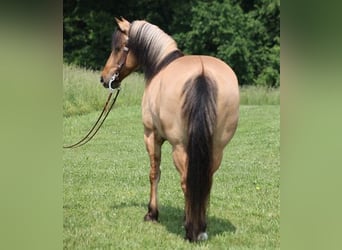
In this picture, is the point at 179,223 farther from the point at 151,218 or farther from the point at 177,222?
the point at 151,218

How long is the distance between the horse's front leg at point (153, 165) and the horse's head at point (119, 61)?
0.89ft

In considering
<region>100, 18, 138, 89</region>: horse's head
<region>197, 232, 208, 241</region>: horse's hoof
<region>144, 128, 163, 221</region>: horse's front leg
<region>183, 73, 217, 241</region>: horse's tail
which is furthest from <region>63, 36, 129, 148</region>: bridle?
<region>197, 232, 208, 241</region>: horse's hoof

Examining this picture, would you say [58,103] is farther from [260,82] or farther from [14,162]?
[260,82]

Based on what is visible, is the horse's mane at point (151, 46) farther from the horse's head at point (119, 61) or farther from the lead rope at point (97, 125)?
the lead rope at point (97, 125)

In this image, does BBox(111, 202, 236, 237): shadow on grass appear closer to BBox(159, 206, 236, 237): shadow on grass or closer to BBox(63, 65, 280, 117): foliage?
BBox(159, 206, 236, 237): shadow on grass

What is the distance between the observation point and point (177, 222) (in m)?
2.27

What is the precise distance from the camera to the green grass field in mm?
2209

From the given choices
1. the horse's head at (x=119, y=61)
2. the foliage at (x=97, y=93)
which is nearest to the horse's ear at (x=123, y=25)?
the horse's head at (x=119, y=61)

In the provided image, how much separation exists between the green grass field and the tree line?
9 centimetres

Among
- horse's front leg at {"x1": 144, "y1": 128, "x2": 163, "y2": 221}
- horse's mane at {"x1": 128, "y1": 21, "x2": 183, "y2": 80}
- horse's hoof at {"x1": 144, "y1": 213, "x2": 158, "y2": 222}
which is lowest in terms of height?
horse's hoof at {"x1": 144, "y1": 213, "x2": 158, "y2": 222}

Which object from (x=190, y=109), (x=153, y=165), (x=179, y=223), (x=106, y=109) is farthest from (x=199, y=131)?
(x=106, y=109)

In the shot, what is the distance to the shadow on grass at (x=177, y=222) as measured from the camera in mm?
2209

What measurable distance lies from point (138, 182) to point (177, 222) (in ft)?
0.99

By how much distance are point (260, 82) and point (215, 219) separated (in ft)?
2.11
